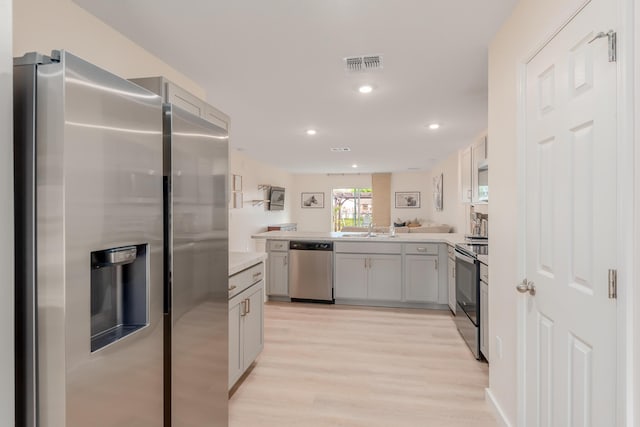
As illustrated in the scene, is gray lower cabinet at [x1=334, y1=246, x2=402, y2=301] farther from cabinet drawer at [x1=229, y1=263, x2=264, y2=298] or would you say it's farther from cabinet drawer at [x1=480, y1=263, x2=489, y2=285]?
cabinet drawer at [x1=229, y1=263, x2=264, y2=298]

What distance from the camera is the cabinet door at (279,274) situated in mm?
4562

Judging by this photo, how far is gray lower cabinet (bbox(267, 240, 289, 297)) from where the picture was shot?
15.0 ft

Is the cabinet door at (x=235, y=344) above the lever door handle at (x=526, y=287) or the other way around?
the other way around

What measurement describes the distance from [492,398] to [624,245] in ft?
5.12

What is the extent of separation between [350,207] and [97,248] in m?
9.44

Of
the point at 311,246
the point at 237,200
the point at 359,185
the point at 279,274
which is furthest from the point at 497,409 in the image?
the point at 359,185

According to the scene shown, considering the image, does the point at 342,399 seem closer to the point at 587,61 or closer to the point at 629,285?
the point at 629,285

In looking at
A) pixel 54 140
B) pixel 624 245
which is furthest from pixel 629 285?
pixel 54 140

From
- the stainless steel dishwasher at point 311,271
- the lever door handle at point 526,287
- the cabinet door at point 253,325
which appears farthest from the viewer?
the stainless steel dishwasher at point 311,271

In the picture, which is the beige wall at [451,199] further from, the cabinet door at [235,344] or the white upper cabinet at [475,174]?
the cabinet door at [235,344]

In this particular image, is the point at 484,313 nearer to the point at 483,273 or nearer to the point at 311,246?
the point at 483,273

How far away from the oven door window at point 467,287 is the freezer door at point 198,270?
2054 millimetres

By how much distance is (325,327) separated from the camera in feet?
11.7

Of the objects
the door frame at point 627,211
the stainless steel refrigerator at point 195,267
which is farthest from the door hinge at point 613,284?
the stainless steel refrigerator at point 195,267
